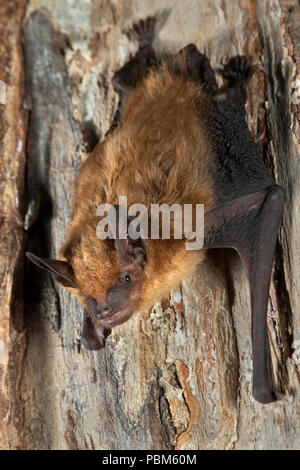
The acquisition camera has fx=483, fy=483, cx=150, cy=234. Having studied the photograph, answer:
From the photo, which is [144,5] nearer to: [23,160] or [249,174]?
[23,160]

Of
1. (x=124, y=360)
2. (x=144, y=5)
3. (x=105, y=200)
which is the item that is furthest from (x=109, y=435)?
(x=144, y=5)

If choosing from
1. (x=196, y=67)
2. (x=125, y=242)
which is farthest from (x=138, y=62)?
(x=125, y=242)

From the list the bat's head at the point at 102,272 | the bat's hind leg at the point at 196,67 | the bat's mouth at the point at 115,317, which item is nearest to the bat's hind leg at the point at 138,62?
the bat's hind leg at the point at 196,67

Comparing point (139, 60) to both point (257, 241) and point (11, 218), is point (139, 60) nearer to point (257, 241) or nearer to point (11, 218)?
point (11, 218)

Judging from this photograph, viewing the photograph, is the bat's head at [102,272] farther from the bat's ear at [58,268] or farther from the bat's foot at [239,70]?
the bat's foot at [239,70]

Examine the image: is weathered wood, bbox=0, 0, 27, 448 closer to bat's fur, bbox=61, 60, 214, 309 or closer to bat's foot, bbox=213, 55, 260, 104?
bat's fur, bbox=61, 60, 214, 309
